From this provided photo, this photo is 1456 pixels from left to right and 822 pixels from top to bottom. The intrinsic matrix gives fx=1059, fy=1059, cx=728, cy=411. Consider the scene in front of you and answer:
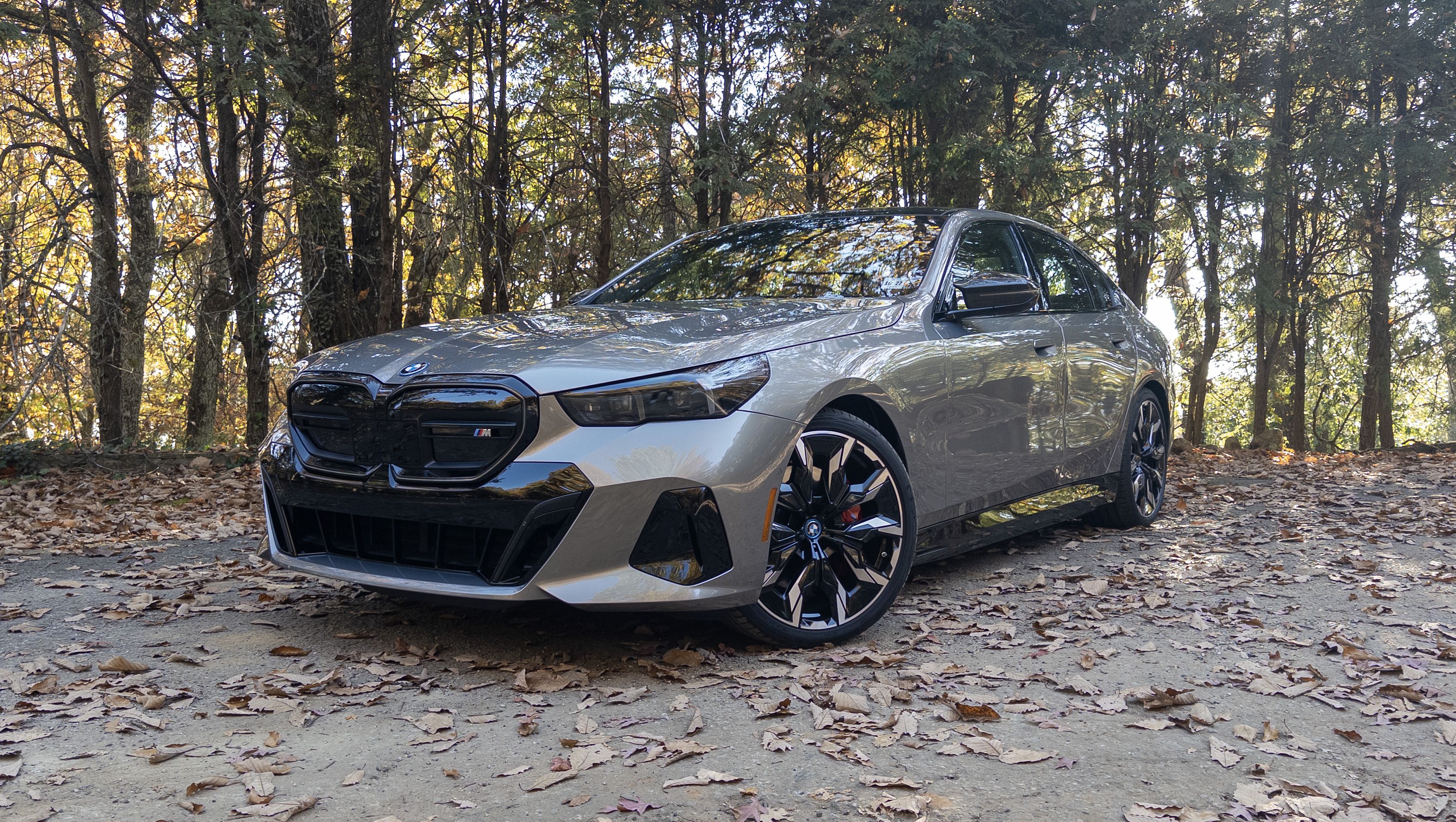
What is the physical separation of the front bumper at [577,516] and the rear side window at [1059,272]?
8.23ft

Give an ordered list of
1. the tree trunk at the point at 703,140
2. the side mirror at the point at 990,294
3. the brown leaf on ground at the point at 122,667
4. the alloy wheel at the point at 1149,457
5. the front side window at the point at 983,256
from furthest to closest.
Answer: the tree trunk at the point at 703,140, the alloy wheel at the point at 1149,457, the front side window at the point at 983,256, the side mirror at the point at 990,294, the brown leaf on ground at the point at 122,667

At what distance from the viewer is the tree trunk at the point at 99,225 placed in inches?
339

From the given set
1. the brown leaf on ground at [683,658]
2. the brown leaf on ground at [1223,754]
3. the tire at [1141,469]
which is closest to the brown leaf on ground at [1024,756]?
the brown leaf on ground at [1223,754]

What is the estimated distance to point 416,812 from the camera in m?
2.37

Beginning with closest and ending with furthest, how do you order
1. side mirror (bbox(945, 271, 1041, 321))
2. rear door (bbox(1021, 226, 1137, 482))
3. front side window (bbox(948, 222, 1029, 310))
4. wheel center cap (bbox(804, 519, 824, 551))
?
wheel center cap (bbox(804, 519, 824, 551)), side mirror (bbox(945, 271, 1041, 321)), front side window (bbox(948, 222, 1029, 310)), rear door (bbox(1021, 226, 1137, 482))

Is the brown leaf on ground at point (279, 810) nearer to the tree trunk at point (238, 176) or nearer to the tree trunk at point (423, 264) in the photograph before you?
the tree trunk at point (238, 176)

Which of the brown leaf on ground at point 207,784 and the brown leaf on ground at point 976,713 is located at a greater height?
the brown leaf on ground at point 207,784

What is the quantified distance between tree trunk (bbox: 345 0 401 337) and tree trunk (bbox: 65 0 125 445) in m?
1.91

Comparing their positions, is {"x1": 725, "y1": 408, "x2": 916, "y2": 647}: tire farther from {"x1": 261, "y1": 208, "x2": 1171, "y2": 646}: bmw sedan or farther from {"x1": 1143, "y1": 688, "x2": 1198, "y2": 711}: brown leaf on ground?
{"x1": 1143, "y1": 688, "x2": 1198, "y2": 711}: brown leaf on ground

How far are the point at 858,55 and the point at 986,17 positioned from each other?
4.25ft

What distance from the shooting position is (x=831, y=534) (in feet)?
12.1

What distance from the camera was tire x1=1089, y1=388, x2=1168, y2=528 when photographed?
602 centimetres

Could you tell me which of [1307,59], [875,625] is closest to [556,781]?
[875,625]

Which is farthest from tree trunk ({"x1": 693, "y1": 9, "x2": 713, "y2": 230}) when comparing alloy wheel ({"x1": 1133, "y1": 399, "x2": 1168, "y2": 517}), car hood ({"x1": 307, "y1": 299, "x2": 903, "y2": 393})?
car hood ({"x1": 307, "y1": 299, "x2": 903, "y2": 393})
